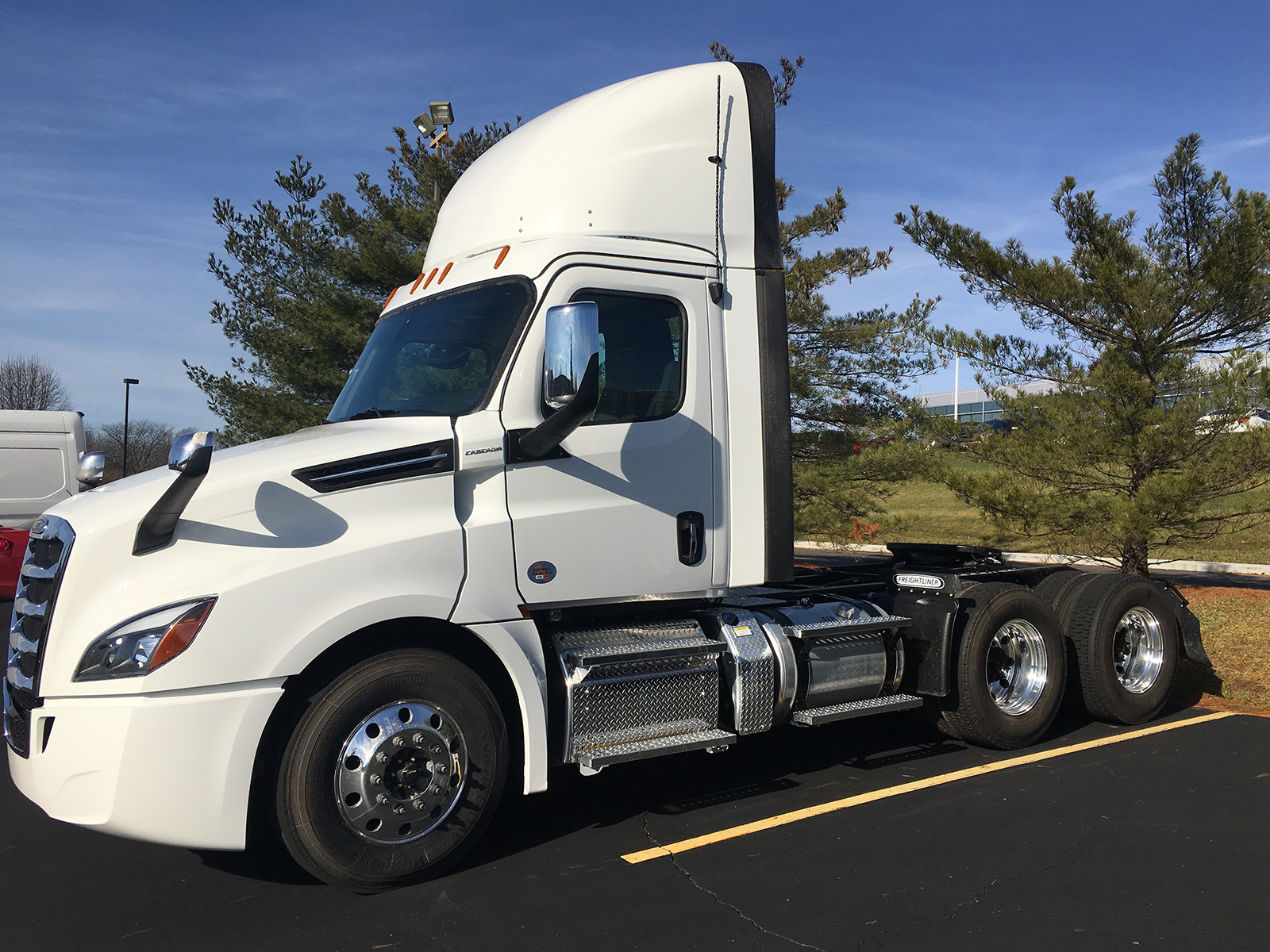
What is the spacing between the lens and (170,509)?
4000 mm

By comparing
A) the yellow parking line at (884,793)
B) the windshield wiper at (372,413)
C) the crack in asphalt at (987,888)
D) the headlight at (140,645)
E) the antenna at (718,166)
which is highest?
the antenna at (718,166)

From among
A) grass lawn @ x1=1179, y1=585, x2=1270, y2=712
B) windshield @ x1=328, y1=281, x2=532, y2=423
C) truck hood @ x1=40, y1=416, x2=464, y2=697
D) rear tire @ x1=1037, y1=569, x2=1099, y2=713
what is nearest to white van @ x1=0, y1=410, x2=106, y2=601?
windshield @ x1=328, y1=281, x2=532, y2=423

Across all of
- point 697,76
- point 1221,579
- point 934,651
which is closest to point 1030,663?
point 934,651

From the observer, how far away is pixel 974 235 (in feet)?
42.2

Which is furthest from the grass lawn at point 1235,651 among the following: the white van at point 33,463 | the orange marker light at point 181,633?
the white van at point 33,463

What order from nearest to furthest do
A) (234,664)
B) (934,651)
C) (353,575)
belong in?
(234,664), (353,575), (934,651)

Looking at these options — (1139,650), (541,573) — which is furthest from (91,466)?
(1139,650)

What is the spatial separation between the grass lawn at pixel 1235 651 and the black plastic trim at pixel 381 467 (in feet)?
21.5

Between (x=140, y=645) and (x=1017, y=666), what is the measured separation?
17.5 ft

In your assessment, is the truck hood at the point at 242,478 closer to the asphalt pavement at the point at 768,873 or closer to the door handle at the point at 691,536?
the asphalt pavement at the point at 768,873

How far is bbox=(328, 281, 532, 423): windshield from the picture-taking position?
16.1ft

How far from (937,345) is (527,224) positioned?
29.3ft

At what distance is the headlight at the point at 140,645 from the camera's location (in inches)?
153

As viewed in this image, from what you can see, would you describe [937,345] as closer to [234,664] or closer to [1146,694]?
[1146,694]
